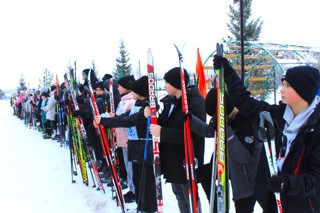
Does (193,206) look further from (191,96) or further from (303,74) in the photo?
(303,74)

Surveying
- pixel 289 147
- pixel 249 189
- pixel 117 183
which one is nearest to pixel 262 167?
pixel 249 189

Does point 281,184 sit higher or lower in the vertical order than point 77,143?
higher

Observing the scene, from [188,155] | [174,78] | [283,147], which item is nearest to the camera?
[283,147]

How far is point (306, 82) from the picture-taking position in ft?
6.31

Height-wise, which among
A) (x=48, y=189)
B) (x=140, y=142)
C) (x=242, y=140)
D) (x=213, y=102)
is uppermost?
(x=213, y=102)

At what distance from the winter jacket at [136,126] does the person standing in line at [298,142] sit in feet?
5.69

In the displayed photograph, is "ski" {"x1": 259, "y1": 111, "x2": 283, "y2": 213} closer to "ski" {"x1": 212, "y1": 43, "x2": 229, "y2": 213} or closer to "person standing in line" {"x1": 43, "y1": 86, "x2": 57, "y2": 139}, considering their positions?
"ski" {"x1": 212, "y1": 43, "x2": 229, "y2": 213}

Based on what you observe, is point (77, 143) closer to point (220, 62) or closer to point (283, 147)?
point (220, 62)

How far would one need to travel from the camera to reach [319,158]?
180 centimetres

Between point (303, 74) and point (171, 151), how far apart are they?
1.58m

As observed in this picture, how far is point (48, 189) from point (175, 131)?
3669 mm

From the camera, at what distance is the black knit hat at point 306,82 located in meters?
1.92

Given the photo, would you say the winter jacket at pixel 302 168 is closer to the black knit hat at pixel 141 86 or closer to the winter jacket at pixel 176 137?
the winter jacket at pixel 176 137

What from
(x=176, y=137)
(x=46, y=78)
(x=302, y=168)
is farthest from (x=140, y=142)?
(x=46, y=78)
